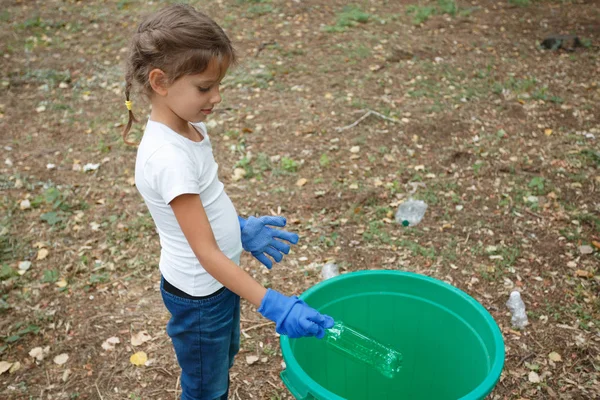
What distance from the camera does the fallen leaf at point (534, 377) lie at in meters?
2.29

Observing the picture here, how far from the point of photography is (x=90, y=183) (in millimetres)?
3701

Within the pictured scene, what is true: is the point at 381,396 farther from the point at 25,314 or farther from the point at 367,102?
the point at 367,102

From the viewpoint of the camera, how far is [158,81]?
1.39 meters

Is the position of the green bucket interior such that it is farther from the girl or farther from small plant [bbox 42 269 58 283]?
small plant [bbox 42 269 58 283]

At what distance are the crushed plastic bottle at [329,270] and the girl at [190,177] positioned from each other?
1262 millimetres

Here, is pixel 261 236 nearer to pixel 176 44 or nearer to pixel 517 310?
pixel 176 44

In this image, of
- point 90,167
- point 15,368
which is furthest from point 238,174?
point 15,368

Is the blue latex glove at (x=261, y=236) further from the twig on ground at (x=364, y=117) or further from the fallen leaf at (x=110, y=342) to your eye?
the twig on ground at (x=364, y=117)

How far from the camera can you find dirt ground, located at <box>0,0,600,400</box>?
8.26 ft

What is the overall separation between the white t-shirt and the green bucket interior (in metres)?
0.36

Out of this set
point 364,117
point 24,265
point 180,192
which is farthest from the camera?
point 364,117

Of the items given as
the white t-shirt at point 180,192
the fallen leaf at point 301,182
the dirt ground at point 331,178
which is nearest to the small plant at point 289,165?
the dirt ground at point 331,178

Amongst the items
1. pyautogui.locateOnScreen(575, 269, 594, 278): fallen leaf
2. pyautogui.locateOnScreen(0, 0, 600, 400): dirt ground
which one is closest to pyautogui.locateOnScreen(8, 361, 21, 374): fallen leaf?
pyautogui.locateOnScreen(0, 0, 600, 400): dirt ground

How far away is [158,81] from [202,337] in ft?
2.50
